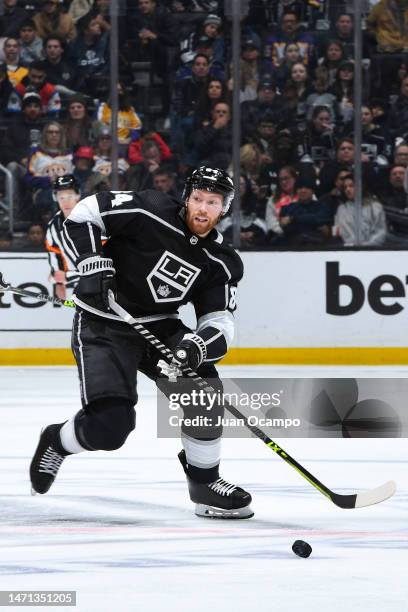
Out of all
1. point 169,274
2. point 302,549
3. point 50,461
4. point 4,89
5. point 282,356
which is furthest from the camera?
point 4,89

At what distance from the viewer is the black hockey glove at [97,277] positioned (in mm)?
3777

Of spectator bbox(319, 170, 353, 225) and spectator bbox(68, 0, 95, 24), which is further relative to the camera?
spectator bbox(68, 0, 95, 24)

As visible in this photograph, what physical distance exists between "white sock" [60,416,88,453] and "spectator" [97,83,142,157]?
18.3ft

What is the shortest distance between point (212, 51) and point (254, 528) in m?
6.23

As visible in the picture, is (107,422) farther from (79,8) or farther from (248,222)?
(79,8)

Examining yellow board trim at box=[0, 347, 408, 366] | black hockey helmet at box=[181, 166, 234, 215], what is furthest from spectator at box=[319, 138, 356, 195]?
black hockey helmet at box=[181, 166, 234, 215]

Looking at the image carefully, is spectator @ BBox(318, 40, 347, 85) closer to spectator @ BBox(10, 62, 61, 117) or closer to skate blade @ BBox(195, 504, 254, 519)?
spectator @ BBox(10, 62, 61, 117)

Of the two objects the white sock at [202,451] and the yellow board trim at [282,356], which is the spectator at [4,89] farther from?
the white sock at [202,451]

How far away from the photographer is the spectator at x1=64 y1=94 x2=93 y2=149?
9.36 metres

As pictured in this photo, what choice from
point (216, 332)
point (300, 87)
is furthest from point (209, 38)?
point (216, 332)

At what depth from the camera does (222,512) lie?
382 cm

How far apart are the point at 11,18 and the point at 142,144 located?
4.01ft

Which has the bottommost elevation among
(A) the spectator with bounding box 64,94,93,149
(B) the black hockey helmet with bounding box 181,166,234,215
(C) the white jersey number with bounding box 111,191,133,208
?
(C) the white jersey number with bounding box 111,191,133,208

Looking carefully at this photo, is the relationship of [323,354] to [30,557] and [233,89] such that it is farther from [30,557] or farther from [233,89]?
[30,557]
